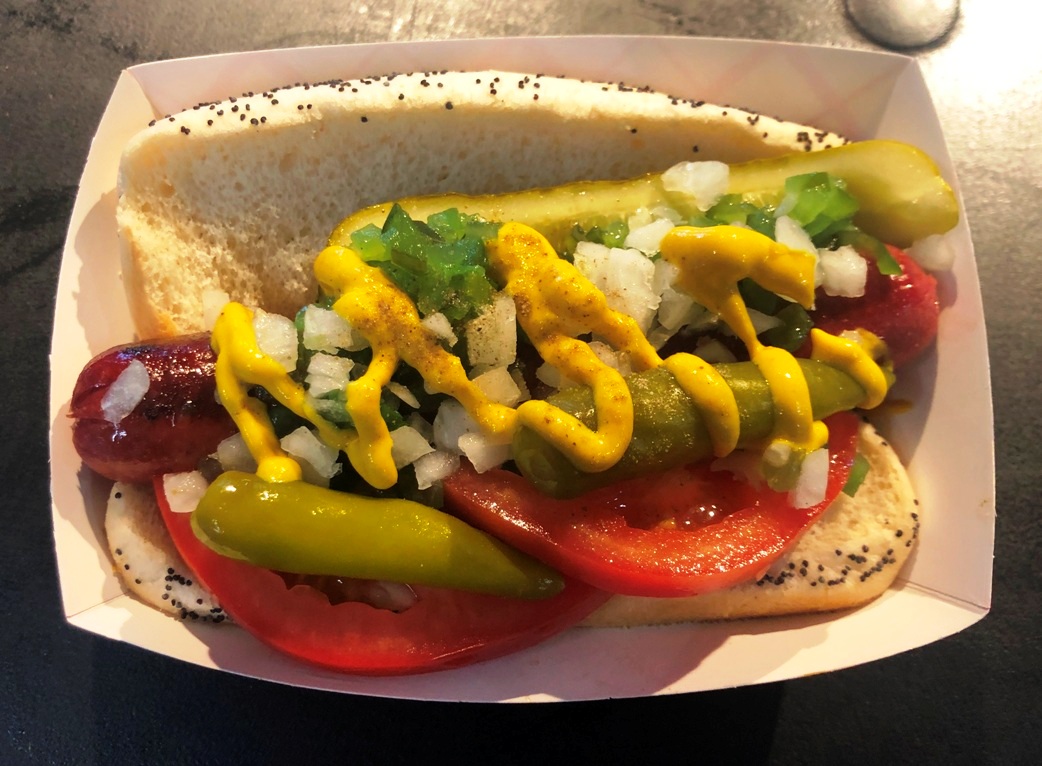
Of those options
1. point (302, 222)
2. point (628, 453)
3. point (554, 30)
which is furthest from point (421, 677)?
point (554, 30)

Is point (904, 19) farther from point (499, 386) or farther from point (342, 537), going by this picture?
point (342, 537)

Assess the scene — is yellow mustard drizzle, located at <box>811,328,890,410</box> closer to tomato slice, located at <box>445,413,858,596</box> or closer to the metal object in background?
tomato slice, located at <box>445,413,858,596</box>

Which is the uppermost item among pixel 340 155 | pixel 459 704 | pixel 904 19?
pixel 904 19

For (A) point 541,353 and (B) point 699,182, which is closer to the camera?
(A) point 541,353

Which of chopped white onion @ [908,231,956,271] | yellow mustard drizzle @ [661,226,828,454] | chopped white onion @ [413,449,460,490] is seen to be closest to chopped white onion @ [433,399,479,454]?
chopped white onion @ [413,449,460,490]

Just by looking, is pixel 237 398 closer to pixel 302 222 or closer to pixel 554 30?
pixel 302 222

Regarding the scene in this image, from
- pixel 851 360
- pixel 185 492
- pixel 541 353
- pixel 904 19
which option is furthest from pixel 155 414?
pixel 904 19

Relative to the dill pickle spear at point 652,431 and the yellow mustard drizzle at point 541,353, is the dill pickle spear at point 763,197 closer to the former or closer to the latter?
the yellow mustard drizzle at point 541,353

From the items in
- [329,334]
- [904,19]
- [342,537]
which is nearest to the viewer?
[342,537]
